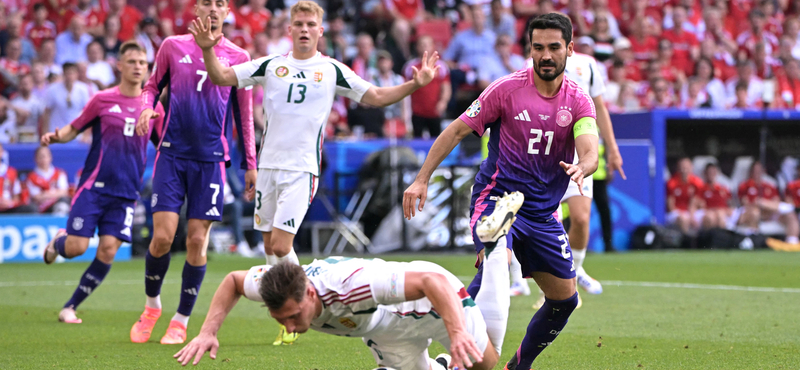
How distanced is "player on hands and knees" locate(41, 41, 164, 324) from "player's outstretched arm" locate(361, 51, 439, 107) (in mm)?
2351

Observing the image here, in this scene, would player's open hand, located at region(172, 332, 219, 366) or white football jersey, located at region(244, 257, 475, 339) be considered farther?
white football jersey, located at region(244, 257, 475, 339)

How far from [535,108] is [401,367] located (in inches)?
63.4

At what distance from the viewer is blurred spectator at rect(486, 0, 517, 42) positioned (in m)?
18.9

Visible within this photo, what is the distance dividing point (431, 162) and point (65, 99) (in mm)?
11476

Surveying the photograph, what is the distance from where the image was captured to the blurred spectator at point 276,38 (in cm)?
1680

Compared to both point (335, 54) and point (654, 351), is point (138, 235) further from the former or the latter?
point (654, 351)

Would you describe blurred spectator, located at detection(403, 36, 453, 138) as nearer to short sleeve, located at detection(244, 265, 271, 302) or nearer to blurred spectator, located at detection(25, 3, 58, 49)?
blurred spectator, located at detection(25, 3, 58, 49)

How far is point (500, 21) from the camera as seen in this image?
62.3 feet

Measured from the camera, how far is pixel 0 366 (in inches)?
230

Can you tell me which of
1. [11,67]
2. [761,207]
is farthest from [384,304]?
[761,207]

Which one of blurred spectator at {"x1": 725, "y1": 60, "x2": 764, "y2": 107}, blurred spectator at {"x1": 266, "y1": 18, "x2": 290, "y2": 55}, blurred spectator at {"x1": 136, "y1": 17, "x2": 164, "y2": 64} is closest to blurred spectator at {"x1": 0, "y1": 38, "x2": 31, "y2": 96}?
blurred spectator at {"x1": 136, "y1": 17, "x2": 164, "y2": 64}

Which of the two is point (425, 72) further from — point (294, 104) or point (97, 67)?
point (97, 67)

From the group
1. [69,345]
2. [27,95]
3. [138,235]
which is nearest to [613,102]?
[138,235]

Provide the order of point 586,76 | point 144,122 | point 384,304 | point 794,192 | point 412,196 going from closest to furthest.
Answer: point 384,304
point 412,196
point 144,122
point 586,76
point 794,192
